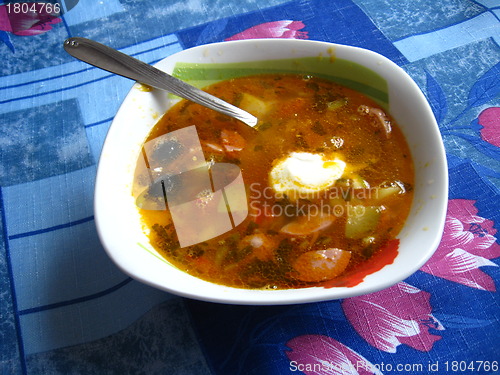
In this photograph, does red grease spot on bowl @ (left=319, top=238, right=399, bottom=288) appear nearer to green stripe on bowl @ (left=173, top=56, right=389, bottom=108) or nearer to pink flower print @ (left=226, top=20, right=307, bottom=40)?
green stripe on bowl @ (left=173, top=56, right=389, bottom=108)

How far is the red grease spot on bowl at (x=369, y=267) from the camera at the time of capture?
1.32 m

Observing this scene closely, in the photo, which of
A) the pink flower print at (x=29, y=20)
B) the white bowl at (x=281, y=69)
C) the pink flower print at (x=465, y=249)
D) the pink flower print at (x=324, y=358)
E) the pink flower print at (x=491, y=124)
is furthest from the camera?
the pink flower print at (x=29, y=20)

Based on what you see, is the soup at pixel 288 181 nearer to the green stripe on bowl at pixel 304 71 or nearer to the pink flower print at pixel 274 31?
the green stripe on bowl at pixel 304 71

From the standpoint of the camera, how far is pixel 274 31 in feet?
7.55

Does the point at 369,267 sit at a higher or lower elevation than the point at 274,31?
lower

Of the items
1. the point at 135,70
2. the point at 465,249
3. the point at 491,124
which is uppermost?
the point at 135,70

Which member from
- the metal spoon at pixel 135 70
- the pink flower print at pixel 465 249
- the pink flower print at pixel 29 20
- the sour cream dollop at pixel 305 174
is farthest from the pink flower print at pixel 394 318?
the pink flower print at pixel 29 20

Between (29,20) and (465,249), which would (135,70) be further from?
(465,249)

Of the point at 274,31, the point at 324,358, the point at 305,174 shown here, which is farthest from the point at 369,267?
the point at 274,31

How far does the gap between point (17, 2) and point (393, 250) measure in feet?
7.75

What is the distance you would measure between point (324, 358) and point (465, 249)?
63cm

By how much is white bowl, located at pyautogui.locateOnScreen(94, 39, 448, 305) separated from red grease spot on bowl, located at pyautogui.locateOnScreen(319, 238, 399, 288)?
28mm

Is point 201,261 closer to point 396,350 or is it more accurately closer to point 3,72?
point 396,350

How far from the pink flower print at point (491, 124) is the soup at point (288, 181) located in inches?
18.1
